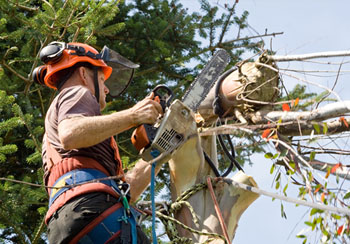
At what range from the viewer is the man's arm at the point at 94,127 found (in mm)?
3266

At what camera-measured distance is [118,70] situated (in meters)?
4.29

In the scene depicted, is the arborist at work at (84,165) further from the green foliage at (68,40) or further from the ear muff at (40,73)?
the green foliage at (68,40)

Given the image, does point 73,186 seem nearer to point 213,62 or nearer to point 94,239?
point 94,239

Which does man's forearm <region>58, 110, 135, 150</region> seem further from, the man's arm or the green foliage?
the green foliage

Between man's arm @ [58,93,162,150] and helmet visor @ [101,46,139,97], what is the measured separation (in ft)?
2.31

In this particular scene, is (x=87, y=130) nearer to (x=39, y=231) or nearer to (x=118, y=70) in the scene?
(x=118, y=70)

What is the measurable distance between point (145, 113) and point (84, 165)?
1.40ft

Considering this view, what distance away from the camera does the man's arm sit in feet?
10.7

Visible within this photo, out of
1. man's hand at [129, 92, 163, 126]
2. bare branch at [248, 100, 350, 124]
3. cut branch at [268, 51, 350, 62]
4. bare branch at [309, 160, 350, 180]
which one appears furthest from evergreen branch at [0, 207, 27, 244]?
bare branch at [309, 160, 350, 180]

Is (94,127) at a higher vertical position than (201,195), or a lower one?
higher

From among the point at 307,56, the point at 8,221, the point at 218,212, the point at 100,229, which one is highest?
the point at 307,56

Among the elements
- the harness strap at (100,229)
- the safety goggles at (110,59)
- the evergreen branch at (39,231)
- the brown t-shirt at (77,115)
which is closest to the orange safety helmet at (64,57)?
the safety goggles at (110,59)

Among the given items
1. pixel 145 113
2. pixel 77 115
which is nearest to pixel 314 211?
pixel 145 113

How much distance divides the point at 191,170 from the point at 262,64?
0.73 meters
